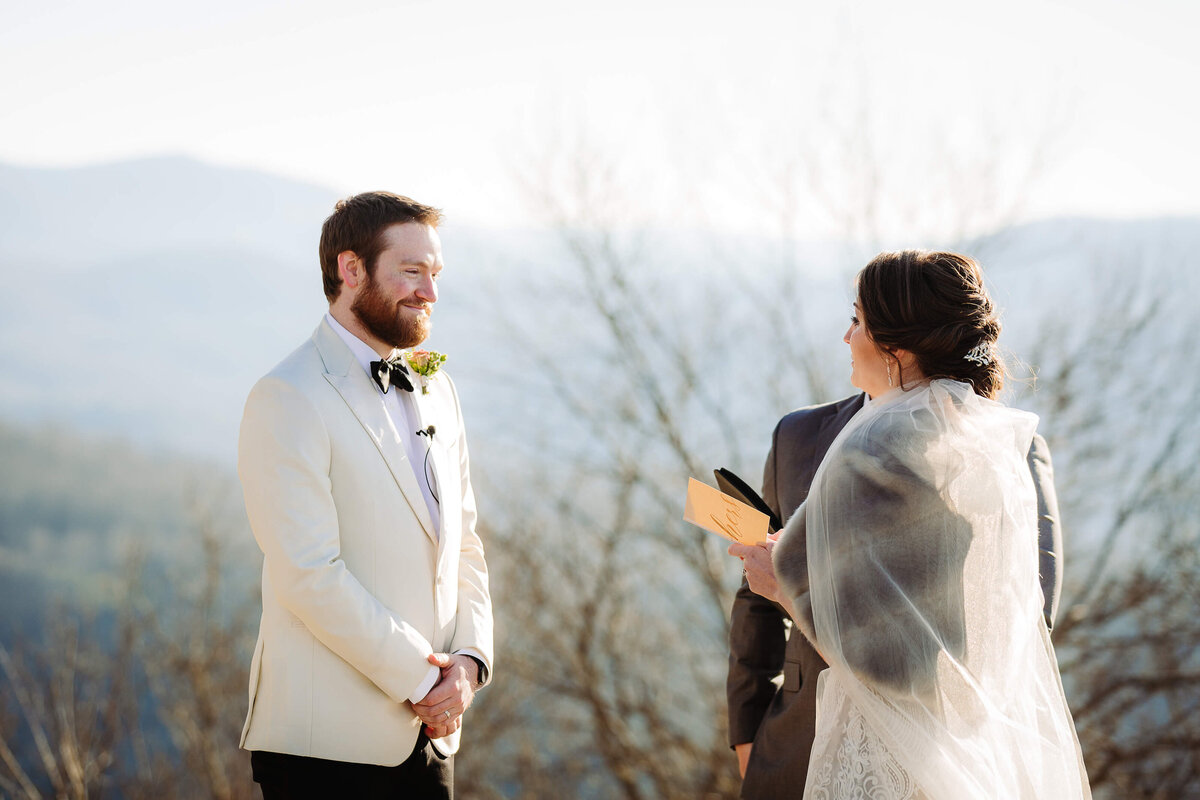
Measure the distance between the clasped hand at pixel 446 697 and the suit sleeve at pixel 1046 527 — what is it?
124cm

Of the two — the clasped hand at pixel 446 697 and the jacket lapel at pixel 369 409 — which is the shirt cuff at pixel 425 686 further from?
the jacket lapel at pixel 369 409

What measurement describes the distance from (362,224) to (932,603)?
1391 mm

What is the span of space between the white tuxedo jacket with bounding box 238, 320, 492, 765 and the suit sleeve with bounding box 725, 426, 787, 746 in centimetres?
71

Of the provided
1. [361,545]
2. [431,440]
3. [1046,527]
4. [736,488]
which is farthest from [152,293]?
[1046,527]

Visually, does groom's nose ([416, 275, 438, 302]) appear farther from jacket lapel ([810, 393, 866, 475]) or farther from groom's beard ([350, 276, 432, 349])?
jacket lapel ([810, 393, 866, 475])

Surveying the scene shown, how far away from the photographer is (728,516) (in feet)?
6.59

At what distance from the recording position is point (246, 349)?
16.0 m

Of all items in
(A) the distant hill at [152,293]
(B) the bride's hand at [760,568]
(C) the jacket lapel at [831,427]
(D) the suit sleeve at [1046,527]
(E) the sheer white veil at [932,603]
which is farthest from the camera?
(A) the distant hill at [152,293]

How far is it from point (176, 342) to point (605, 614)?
11.1 m

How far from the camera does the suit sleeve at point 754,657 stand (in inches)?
94.0

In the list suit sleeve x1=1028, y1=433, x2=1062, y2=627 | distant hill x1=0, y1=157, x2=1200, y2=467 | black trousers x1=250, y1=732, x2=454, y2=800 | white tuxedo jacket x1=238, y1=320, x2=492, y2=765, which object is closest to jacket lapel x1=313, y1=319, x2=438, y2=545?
white tuxedo jacket x1=238, y1=320, x2=492, y2=765

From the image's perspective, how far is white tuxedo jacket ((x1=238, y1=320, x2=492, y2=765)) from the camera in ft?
6.43

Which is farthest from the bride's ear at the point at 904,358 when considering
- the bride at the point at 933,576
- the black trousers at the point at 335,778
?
the black trousers at the point at 335,778

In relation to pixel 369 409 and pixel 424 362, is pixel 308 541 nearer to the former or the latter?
pixel 369 409
